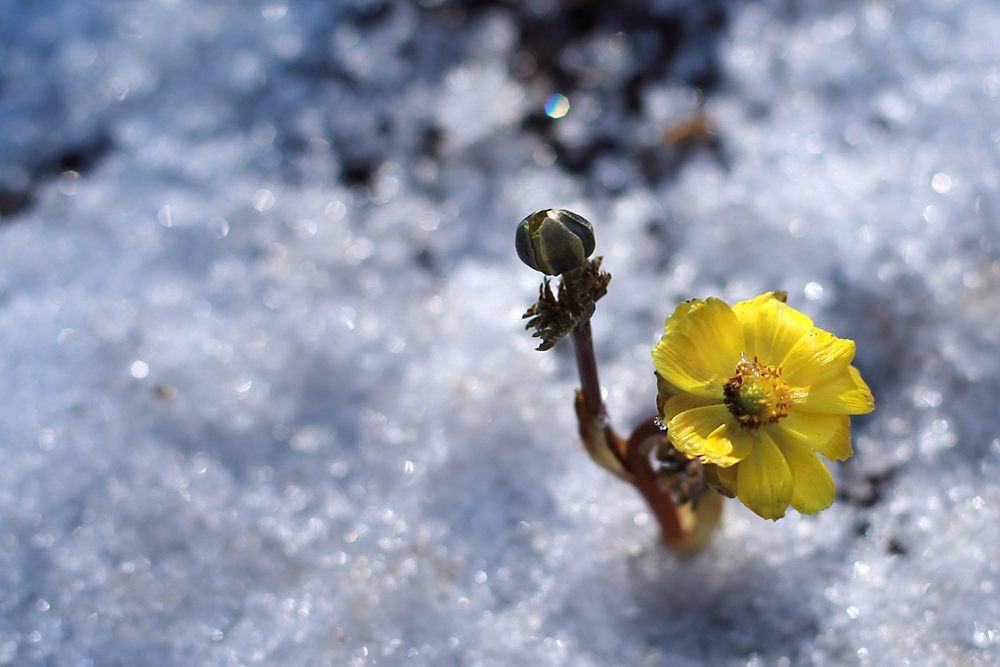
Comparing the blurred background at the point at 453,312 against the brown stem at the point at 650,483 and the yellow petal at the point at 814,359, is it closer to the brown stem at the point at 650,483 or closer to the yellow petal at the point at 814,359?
the brown stem at the point at 650,483

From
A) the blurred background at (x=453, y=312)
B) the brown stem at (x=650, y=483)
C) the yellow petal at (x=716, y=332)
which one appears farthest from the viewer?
the blurred background at (x=453, y=312)

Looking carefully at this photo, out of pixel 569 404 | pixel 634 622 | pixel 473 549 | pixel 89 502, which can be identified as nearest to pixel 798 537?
pixel 634 622

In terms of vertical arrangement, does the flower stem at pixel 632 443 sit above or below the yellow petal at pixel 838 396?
below

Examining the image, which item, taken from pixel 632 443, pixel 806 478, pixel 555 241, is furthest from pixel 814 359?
pixel 555 241

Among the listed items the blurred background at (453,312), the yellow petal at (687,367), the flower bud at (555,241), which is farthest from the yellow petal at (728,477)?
the blurred background at (453,312)

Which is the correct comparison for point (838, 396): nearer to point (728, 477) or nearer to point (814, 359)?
point (814, 359)

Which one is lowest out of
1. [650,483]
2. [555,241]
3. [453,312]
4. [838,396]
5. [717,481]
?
[453,312]
